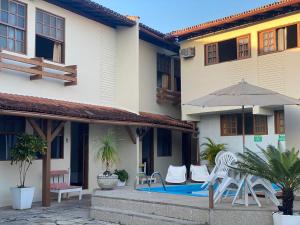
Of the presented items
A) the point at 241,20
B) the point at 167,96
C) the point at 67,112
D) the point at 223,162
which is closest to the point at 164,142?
the point at 167,96

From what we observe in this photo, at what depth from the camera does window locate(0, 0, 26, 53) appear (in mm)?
12195

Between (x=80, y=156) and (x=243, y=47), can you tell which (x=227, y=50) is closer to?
(x=243, y=47)

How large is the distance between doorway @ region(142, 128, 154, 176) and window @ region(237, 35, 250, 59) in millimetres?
5049

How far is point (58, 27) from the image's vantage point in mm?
14148

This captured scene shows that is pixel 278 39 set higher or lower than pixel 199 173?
higher

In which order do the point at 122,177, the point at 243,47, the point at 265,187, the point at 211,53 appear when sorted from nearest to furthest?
1. the point at 265,187
2. the point at 122,177
3. the point at 243,47
4. the point at 211,53

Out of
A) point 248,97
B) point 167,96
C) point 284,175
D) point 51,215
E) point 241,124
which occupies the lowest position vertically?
point 51,215

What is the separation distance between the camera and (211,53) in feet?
55.6

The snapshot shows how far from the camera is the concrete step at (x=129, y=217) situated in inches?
343

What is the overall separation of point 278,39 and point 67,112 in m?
7.88

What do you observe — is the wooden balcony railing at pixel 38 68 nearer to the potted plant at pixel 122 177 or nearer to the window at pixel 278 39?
the potted plant at pixel 122 177

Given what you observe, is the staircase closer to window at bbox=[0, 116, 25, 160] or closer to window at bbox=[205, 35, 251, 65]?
window at bbox=[0, 116, 25, 160]

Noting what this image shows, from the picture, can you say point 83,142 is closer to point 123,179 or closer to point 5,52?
point 123,179

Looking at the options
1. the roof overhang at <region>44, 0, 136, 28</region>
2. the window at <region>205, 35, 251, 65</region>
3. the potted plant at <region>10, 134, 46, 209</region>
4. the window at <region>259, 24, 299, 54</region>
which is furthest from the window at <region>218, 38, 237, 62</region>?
the potted plant at <region>10, 134, 46, 209</region>
